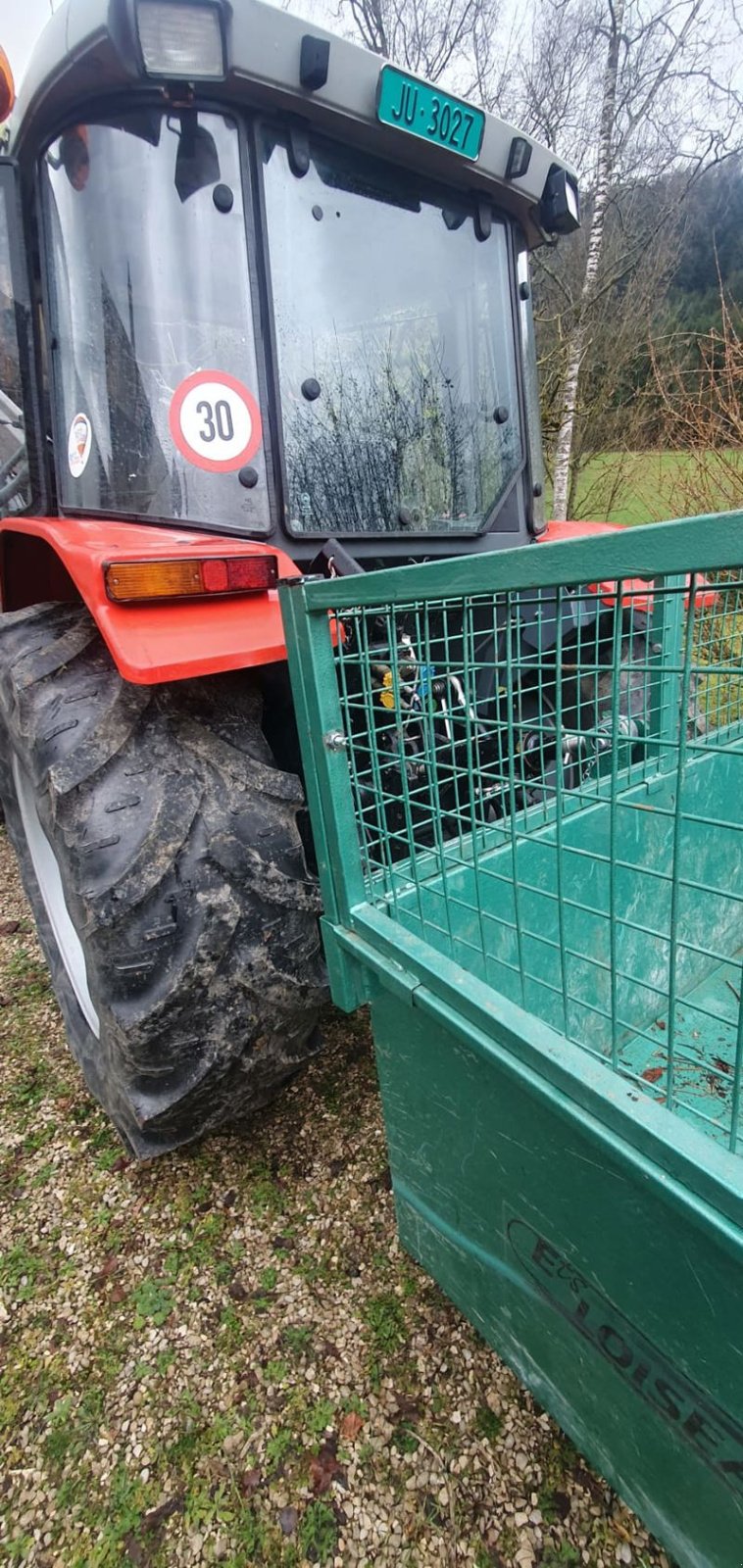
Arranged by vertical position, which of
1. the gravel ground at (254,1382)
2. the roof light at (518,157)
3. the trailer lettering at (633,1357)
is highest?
the roof light at (518,157)

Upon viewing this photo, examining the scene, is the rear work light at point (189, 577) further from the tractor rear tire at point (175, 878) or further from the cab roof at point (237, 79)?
the cab roof at point (237, 79)

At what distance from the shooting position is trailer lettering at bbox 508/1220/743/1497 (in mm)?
836

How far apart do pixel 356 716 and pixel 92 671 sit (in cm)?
51

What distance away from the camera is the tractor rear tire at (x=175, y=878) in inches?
45.9

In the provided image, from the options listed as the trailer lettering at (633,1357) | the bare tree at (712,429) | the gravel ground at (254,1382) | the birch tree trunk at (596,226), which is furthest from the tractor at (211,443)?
the birch tree trunk at (596,226)

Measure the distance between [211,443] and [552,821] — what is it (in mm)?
1050

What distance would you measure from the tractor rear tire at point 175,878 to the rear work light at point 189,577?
18 cm

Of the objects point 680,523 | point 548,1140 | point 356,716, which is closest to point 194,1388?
point 548,1140

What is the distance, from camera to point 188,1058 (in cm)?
125

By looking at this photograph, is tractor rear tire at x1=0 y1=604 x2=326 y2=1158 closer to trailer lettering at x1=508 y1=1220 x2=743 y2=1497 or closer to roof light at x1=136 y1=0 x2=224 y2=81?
trailer lettering at x1=508 y1=1220 x2=743 y2=1497

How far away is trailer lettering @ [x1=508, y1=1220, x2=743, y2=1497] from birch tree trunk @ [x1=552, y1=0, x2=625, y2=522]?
8.29 metres

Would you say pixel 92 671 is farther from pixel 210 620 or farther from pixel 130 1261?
pixel 130 1261

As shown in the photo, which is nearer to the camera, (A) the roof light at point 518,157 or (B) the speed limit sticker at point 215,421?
(B) the speed limit sticker at point 215,421

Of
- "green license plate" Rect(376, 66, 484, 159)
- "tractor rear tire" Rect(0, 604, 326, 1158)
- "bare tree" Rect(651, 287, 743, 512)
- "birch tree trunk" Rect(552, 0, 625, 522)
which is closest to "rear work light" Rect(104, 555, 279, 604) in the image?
"tractor rear tire" Rect(0, 604, 326, 1158)
